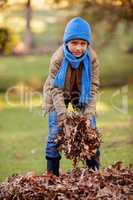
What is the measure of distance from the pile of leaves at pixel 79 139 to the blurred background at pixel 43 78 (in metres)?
1.70

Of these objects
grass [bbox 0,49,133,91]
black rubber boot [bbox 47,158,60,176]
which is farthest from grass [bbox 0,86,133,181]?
grass [bbox 0,49,133,91]

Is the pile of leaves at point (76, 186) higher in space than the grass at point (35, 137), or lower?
lower

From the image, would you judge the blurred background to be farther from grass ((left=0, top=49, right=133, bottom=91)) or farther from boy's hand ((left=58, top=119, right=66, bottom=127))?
boy's hand ((left=58, top=119, right=66, bottom=127))

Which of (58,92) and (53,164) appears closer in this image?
(58,92)

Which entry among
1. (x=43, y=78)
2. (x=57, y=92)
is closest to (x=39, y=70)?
(x=43, y=78)

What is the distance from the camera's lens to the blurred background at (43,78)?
9.09 m

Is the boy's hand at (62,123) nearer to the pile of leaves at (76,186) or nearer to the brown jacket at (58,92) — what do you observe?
the brown jacket at (58,92)

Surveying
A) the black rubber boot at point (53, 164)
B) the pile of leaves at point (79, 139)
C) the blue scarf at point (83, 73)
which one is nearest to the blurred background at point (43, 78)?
the black rubber boot at point (53, 164)

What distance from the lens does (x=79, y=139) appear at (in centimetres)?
572

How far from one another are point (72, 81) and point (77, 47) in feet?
1.17

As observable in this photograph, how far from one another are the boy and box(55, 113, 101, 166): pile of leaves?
24 cm

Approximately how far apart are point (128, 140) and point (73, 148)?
14.0 feet

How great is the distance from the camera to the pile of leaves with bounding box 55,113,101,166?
570cm

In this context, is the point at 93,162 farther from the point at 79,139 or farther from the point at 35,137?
the point at 35,137
